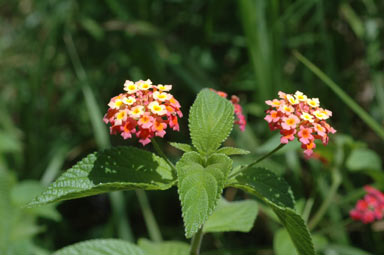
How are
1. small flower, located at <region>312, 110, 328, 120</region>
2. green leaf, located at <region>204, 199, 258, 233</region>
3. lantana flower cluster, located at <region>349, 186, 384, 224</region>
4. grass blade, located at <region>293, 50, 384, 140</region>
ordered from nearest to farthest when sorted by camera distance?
small flower, located at <region>312, 110, 328, 120</region>
green leaf, located at <region>204, 199, 258, 233</region>
grass blade, located at <region>293, 50, 384, 140</region>
lantana flower cluster, located at <region>349, 186, 384, 224</region>

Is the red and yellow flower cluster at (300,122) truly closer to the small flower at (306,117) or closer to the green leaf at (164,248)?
the small flower at (306,117)

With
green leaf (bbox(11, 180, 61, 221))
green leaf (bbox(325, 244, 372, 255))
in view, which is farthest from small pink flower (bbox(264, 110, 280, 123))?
green leaf (bbox(11, 180, 61, 221))

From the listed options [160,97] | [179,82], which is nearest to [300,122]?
[160,97]

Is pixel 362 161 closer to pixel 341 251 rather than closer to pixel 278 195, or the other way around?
pixel 341 251

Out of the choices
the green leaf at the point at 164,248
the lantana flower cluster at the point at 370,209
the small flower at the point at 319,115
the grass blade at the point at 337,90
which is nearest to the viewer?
the small flower at the point at 319,115

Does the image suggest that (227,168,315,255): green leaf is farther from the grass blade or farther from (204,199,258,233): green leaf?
the grass blade

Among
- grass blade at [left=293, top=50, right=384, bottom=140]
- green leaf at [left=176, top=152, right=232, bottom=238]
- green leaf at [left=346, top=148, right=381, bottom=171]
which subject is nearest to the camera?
green leaf at [left=176, top=152, right=232, bottom=238]

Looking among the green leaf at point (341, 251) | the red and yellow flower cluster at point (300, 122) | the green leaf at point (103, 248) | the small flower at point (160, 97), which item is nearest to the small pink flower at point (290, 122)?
the red and yellow flower cluster at point (300, 122)
